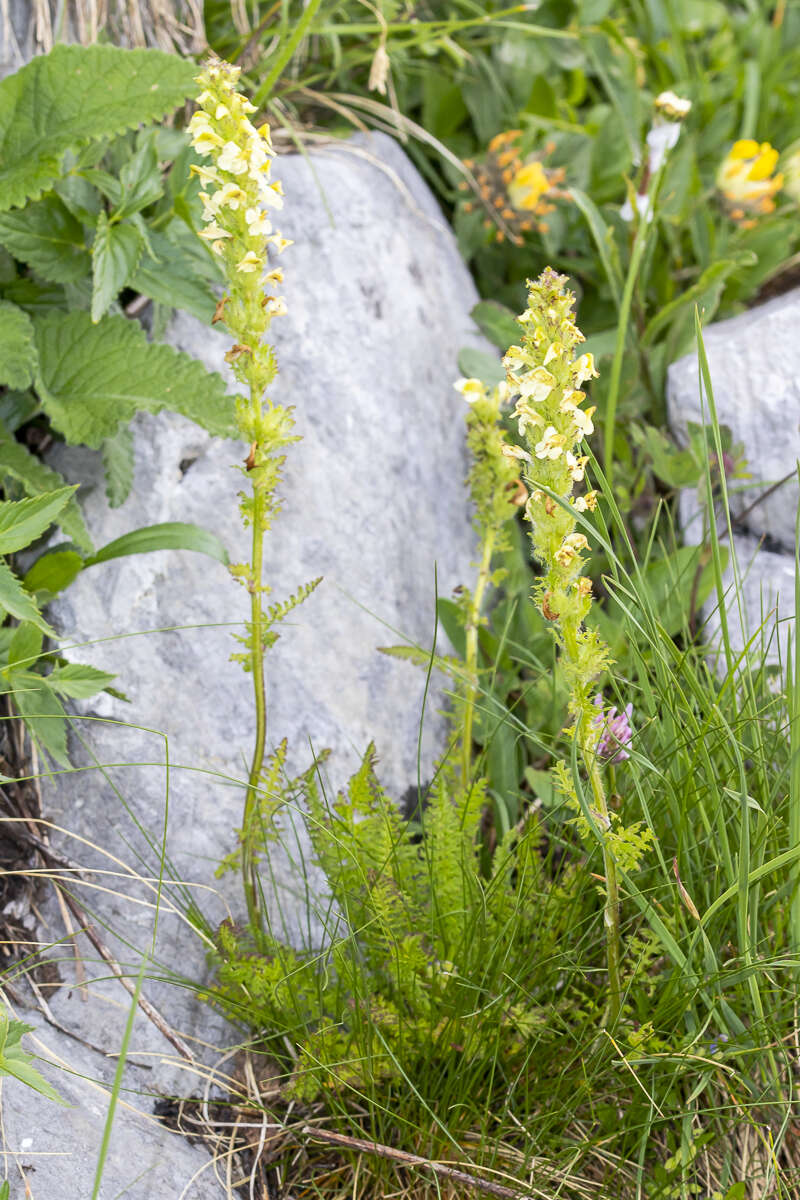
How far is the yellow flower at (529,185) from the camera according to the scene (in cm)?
242

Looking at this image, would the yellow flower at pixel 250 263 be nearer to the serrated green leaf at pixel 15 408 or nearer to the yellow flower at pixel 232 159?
the yellow flower at pixel 232 159

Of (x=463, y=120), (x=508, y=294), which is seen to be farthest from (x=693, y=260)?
(x=463, y=120)

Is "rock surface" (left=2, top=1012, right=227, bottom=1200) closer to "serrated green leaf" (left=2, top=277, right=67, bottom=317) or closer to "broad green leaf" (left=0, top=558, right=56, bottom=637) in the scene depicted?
"broad green leaf" (left=0, top=558, right=56, bottom=637)

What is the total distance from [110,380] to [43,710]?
577 millimetres

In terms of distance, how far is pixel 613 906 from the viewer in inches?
47.8

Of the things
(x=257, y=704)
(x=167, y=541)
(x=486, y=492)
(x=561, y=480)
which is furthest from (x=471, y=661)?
(x=561, y=480)

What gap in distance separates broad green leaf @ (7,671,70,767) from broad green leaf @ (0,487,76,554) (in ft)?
0.85

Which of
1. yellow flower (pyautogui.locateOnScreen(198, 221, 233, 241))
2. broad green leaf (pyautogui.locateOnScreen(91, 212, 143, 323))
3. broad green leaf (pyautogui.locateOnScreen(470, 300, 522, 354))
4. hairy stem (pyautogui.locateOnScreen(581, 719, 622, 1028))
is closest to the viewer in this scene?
hairy stem (pyautogui.locateOnScreen(581, 719, 622, 1028))

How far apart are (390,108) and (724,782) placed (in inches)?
76.7

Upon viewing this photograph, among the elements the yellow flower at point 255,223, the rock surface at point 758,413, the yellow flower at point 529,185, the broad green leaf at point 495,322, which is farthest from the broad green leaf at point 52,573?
the yellow flower at point 529,185

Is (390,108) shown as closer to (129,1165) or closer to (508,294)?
(508,294)

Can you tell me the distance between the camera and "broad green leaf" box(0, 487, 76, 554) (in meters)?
1.31

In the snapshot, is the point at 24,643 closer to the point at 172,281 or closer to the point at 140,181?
the point at 172,281

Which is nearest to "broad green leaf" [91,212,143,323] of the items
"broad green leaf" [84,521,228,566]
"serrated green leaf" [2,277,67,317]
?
"serrated green leaf" [2,277,67,317]
